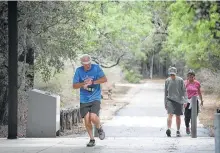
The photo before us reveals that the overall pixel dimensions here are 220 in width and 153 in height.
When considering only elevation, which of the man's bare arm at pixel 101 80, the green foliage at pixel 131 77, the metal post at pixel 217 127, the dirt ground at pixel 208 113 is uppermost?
the man's bare arm at pixel 101 80

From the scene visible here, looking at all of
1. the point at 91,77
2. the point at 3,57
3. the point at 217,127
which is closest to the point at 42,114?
the point at 3,57

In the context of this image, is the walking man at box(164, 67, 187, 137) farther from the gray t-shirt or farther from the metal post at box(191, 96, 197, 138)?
the metal post at box(191, 96, 197, 138)

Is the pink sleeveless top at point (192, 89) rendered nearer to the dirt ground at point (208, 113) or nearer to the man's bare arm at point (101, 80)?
the dirt ground at point (208, 113)

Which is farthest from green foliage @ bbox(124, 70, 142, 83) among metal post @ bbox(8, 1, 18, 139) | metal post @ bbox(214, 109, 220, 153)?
metal post @ bbox(214, 109, 220, 153)

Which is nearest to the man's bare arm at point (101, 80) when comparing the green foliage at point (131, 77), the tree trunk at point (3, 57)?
the tree trunk at point (3, 57)

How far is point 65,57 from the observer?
15398mm

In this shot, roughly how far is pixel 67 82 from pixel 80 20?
24.7 ft

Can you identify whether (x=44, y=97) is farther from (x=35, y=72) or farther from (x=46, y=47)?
(x=35, y=72)

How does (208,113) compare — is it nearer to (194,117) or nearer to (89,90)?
(194,117)

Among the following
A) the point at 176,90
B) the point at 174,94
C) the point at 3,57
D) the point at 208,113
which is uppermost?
the point at 3,57

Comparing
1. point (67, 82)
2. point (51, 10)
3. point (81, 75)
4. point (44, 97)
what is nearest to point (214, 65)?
point (67, 82)

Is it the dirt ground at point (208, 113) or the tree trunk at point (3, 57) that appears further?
the dirt ground at point (208, 113)

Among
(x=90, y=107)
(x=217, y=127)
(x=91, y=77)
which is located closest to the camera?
(x=217, y=127)

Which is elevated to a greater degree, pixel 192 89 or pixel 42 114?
pixel 192 89
